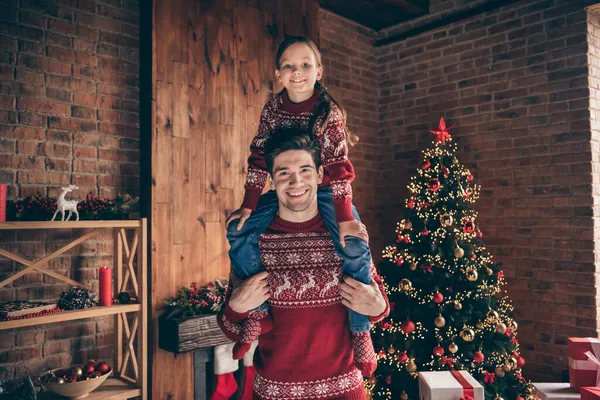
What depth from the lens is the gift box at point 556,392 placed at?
2.24 metres

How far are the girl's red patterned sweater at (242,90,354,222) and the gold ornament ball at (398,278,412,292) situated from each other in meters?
1.85

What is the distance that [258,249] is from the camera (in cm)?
158

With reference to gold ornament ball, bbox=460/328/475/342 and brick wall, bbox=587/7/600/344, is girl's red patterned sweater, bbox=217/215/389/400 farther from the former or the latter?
brick wall, bbox=587/7/600/344

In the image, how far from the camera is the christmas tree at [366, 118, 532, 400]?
3.18 m

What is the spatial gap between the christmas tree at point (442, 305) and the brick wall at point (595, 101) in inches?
32.6

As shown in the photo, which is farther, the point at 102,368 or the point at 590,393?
the point at 102,368

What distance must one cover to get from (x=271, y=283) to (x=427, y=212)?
2.13 meters

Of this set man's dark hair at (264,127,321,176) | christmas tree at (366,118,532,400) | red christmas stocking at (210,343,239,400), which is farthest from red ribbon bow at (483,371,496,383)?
man's dark hair at (264,127,321,176)

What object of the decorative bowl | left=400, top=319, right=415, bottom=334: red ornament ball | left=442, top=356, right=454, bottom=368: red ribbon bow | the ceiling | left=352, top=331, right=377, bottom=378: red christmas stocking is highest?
the ceiling

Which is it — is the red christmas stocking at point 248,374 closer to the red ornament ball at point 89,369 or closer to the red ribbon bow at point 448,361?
the red ornament ball at point 89,369

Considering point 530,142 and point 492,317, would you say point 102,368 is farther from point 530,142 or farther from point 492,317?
point 530,142

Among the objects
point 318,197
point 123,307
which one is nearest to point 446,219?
point 318,197

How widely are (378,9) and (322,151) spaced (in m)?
3.41

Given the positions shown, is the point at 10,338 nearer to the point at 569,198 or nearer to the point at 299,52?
the point at 299,52
